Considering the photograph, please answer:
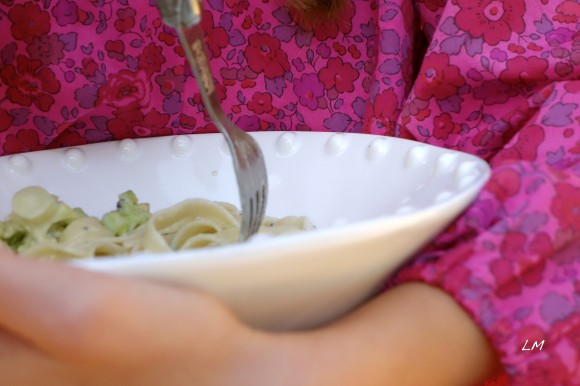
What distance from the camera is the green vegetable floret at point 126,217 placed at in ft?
1.71

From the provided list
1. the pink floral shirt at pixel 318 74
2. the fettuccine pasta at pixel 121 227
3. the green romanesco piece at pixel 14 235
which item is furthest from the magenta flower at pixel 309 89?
the green romanesco piece at pixel 14 235

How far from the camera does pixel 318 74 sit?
0.74m

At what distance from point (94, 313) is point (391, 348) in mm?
186

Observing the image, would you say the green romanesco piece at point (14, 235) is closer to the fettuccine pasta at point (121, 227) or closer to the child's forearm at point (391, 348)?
the fettuccine pasta at point (121, 227)

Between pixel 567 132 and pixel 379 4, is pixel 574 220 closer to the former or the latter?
pixel 567 132

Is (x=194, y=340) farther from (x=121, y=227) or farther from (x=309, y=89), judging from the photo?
(x=309, y=89)

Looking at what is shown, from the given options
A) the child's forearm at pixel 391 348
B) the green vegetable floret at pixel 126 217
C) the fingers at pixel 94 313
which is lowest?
the child's forearm at pixel 391 348

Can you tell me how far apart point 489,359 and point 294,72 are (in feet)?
1.35

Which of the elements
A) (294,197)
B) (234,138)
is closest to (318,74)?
(294,197)

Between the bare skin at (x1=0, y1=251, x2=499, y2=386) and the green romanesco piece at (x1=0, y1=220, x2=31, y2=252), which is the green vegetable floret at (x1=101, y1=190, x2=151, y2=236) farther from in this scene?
the bare skin at (x1=0, y1=251, x2=499, y2=386)

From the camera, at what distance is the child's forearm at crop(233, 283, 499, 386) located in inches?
14.3

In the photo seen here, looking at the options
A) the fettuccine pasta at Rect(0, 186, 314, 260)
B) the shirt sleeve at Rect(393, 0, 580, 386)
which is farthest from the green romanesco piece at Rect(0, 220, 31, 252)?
the shirt sleeve at Rect(393, 0, 580, 386)

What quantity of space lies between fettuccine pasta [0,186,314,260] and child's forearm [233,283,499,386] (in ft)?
0.40

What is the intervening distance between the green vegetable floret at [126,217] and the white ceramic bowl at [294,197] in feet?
0.24
